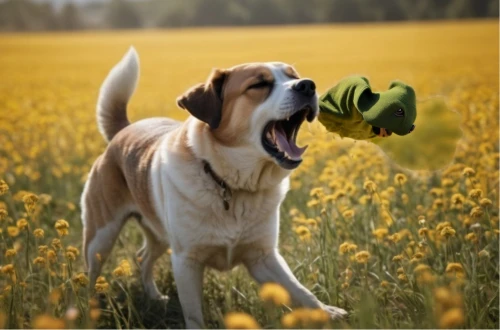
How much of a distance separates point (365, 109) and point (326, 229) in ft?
3.57

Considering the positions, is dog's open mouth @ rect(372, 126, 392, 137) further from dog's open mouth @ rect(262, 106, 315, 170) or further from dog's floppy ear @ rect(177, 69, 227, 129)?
dog's floppy ear @ rect(177, 69, 227, 129)

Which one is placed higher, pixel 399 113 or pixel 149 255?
pixel 399 113

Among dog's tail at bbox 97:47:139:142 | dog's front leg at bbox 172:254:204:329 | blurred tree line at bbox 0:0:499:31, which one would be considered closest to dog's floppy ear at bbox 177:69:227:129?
dog's front leg at bbox 172:254:204:329

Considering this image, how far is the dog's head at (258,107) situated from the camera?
3.83 m

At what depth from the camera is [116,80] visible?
528 centimetres

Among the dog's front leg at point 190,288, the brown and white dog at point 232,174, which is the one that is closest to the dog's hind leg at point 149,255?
the brown and white dog at point 232,174

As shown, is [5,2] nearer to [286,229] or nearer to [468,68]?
[468,68]

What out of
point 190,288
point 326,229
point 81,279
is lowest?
point 190,288

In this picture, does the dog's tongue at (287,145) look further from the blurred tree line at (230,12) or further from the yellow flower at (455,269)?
the blurred tree line at (230,12)

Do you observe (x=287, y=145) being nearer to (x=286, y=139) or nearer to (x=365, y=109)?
(x=286, y=139)

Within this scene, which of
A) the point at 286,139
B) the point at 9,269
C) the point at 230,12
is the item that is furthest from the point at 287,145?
the point at 230,12

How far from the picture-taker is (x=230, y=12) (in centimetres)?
3020

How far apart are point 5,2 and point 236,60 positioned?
8.23 meters

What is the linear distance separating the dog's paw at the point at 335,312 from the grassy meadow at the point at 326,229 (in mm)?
84
